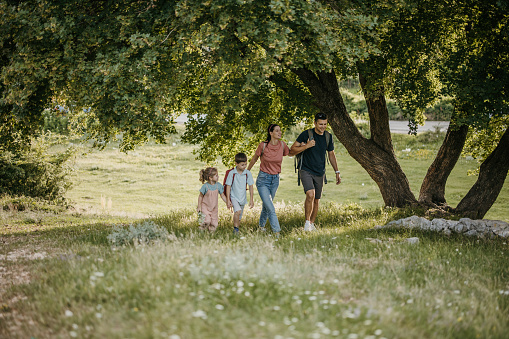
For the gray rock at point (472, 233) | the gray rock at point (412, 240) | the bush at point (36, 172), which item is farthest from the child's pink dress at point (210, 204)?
the bush at point (36, 172)

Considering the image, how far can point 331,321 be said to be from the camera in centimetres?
407

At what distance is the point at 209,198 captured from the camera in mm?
9617

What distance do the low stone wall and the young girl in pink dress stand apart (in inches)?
150

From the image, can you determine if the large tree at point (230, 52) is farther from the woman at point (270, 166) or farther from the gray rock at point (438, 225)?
the gray rock at point (438, 225)

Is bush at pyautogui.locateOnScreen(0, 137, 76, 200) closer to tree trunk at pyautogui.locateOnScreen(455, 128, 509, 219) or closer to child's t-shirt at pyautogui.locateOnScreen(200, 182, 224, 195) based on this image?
child's t-shirt at pyautogui.locateOnScreen(200, 182, 224, 195)

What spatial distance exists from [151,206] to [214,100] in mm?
13188

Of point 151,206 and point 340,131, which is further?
point 151,206

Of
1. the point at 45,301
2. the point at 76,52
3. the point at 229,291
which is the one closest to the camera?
the point at 229,291

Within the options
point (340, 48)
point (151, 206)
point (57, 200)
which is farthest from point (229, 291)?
point (151, 206)

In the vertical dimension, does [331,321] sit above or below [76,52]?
below

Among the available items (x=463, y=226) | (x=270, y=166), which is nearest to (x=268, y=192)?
(x=270, y=166)

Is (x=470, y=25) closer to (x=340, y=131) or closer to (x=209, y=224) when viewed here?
(x=340, y=131)

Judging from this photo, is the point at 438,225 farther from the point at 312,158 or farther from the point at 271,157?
the point at 271,157

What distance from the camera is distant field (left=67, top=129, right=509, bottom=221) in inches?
856
